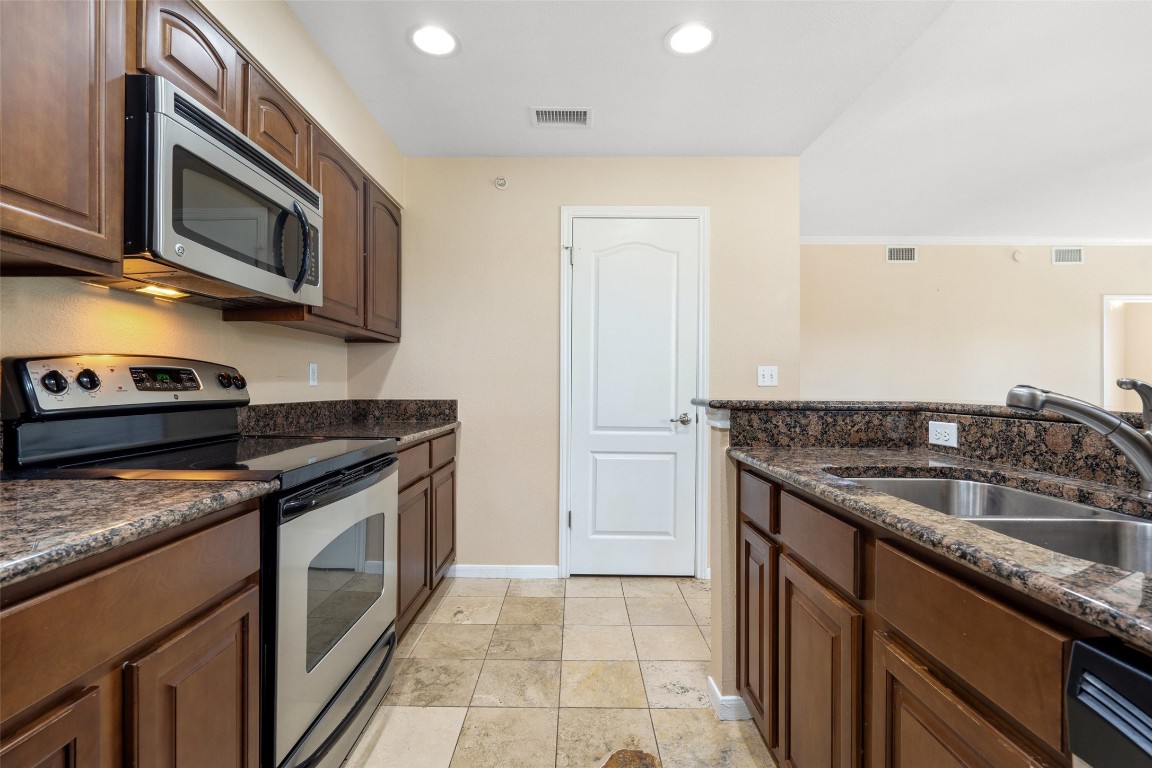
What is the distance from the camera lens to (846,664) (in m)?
0.96

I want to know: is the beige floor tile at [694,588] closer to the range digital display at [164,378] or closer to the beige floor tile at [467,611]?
the beige floor tile at [467,611]

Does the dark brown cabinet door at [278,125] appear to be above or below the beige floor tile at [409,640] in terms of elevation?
above

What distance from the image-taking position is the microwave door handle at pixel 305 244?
1.63m

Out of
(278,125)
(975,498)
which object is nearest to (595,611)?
(975,498)

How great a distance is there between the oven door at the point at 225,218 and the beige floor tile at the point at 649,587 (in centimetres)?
213

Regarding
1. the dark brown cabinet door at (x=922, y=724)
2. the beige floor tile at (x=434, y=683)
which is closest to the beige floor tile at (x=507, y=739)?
the beige floor tile at (x=434, y=683)

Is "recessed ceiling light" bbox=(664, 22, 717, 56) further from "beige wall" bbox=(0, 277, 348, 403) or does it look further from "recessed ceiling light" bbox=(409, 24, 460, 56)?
"beige wall" bbox=(0, 277, 348, 403)

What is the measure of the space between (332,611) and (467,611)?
1186mm

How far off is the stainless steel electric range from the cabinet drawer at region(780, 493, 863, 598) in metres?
1.22

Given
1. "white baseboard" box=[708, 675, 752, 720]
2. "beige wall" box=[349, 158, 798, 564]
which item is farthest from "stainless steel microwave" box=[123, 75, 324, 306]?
"white baseboard" box=[708, 675, 752, 720]

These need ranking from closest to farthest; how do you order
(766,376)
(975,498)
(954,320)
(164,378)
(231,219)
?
(975,498)
(231,219)
(164,378)
(766,376)
(954,320)

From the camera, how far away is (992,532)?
0.70 m

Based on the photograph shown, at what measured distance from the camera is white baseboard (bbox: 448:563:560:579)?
9.29 ft

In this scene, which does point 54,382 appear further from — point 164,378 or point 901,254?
point 901,254
